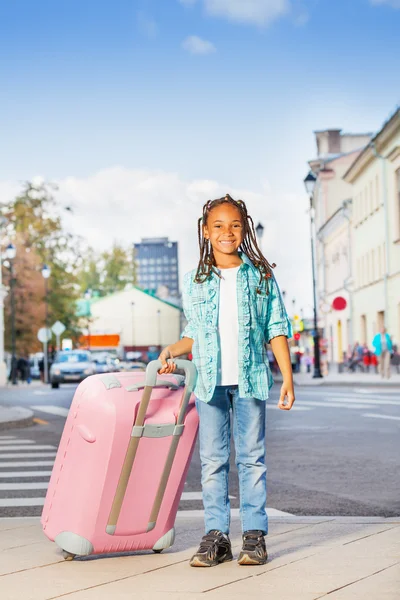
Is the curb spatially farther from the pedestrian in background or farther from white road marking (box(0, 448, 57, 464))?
the pedestrian in background

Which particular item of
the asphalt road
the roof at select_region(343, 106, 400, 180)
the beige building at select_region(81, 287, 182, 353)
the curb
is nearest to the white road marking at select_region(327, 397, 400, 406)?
the asphalt road

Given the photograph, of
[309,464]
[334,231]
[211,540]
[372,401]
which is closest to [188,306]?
[211,540]

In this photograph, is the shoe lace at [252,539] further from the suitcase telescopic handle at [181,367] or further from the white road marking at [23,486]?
the white road marking at [23,486]

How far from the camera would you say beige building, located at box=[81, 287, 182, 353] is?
135 metres

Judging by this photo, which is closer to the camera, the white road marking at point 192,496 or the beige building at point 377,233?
the white road marking at point 192,496

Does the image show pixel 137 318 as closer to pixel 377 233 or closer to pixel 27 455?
pixel 377 233

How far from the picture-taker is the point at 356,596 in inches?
179

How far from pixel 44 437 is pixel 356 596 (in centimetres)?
1237

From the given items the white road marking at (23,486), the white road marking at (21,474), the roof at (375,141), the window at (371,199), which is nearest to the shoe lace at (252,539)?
the white road marking at (23,486)

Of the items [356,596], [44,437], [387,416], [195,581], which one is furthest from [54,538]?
[387,416]

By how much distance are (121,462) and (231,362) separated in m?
0.72

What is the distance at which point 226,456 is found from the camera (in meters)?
5.62

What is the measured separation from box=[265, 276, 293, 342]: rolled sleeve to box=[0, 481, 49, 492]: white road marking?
500 centimetres

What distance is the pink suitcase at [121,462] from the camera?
5328 millimetres
